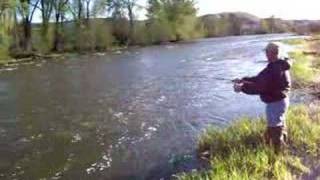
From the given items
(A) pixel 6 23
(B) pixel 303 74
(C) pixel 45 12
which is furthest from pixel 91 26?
(B) pixel 303 74

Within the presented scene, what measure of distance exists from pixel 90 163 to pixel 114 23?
67.3 meters

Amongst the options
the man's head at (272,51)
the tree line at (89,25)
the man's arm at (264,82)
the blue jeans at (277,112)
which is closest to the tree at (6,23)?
the tree line at (89,25)

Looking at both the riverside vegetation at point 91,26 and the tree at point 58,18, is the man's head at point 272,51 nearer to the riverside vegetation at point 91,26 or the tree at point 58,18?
the riverside vegetation at point 91,26

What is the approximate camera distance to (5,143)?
13.8 meters

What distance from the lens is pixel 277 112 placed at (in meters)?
9.40

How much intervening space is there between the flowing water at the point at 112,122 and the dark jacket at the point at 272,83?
2.23 metres

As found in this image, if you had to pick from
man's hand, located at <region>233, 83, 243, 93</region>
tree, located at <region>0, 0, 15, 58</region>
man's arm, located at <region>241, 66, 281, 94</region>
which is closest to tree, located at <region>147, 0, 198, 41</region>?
tree, located at <region>0, 0, 15, 58</region>

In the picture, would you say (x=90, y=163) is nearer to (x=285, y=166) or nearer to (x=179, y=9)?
(x=285, y=166)

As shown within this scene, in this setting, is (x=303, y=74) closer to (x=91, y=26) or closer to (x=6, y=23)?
(x=6, y=23)

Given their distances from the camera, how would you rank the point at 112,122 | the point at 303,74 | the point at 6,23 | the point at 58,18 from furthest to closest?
the point at 58,18, the point at 6,23, the point at 303,74, the point at 112,122

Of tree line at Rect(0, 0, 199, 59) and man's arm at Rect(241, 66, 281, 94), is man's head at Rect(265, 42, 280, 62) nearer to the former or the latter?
man's arm at Rect(241, 66, 281, 94)

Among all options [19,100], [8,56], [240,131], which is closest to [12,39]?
[8,56]

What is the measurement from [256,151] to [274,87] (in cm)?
121

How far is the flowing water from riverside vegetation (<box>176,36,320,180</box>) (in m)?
0.77
